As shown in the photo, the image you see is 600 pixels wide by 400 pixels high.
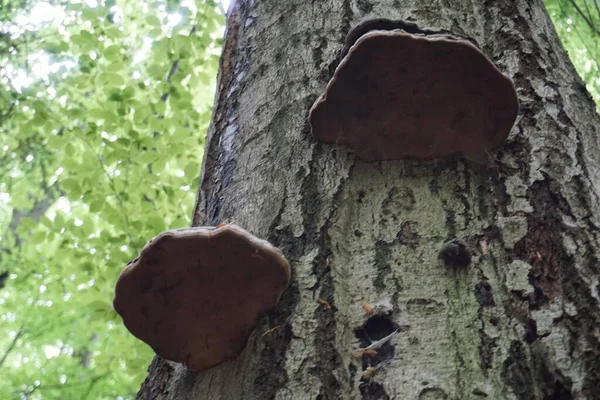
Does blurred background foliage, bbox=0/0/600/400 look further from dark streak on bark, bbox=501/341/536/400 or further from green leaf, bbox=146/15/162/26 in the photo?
dark streak on bark, bbox=501/341/536/400

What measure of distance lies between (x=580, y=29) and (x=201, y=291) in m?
5.42

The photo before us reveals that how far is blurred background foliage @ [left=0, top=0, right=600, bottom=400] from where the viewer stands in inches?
214

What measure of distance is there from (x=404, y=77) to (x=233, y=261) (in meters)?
0.73

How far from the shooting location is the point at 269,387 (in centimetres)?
147

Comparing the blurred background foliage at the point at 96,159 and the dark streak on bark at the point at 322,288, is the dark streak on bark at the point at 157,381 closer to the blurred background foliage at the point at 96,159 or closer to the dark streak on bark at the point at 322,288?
the dark streak on bark at the point at 322,288

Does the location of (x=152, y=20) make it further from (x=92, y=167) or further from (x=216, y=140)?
(x=216, y=140)

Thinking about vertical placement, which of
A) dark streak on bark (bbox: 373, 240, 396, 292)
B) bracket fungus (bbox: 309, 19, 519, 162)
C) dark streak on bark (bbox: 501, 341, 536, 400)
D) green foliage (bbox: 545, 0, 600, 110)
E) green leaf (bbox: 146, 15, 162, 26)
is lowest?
dark streak on bark (bbox: 501, 341, 536, 400)

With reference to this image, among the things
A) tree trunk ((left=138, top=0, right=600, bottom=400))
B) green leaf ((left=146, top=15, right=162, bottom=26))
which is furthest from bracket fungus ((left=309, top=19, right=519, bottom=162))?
green leaf ((left=146, top=15, right=162, bottom=26))

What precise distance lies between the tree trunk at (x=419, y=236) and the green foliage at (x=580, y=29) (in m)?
3.48

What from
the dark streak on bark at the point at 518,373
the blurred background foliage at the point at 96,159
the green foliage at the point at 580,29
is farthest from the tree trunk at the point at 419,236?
the green foliage at the point at 580,29

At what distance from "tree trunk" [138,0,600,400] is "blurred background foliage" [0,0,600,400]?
2.83 metres

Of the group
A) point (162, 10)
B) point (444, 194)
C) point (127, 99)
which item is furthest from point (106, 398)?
point (444, 194)

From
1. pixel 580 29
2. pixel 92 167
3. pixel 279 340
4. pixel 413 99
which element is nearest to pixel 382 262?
pixel 279 340

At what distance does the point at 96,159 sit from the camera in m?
5.57
